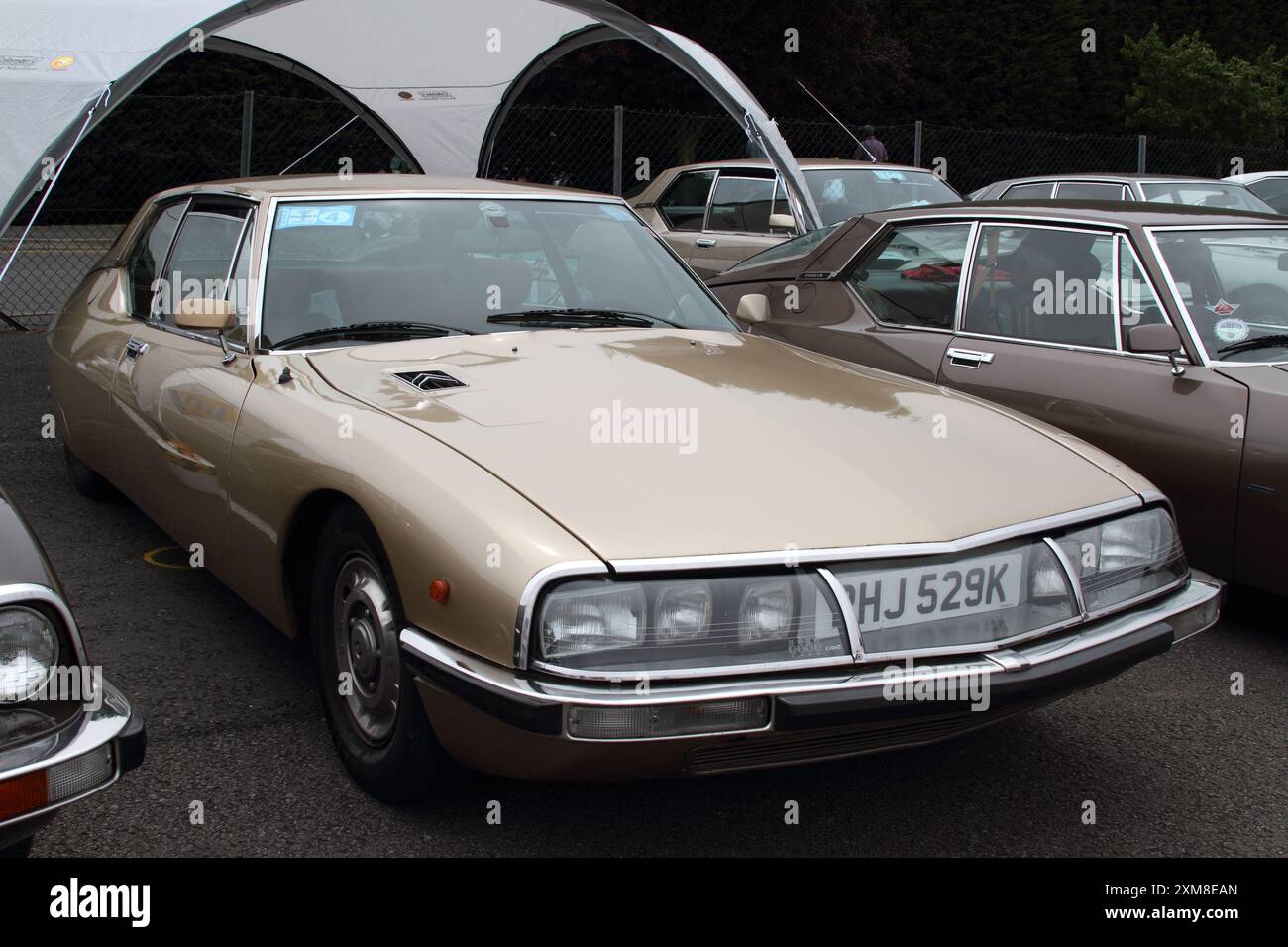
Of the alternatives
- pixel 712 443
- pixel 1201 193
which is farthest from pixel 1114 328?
pixel 1201 193

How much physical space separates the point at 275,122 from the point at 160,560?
1516 cm

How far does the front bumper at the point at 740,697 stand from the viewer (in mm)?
2377

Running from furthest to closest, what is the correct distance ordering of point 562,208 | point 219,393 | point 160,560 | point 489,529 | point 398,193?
Result: point 160,560
point 562,208
point 398,193
point 219,393
point 489,529

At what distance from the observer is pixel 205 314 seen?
3584mm

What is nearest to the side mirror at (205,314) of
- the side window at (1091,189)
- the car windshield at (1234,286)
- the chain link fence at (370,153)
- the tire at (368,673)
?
the tire at (368,673)

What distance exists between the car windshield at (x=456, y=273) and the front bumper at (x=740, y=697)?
1.36 metres

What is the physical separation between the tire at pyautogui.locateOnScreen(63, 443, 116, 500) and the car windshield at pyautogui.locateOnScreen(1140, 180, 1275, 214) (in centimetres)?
741

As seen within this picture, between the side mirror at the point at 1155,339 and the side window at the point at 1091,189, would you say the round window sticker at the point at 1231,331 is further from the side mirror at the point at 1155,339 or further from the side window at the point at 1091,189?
the side window at the point at 1091,189

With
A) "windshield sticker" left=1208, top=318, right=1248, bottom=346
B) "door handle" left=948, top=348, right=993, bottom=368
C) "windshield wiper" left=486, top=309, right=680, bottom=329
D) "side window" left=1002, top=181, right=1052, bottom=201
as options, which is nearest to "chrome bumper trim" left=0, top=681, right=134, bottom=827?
"windshield wiper" left=486, top=309, right=680, bottom=329

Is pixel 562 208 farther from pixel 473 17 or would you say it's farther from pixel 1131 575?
pixel 473 17

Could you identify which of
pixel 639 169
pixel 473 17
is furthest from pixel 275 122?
pixel 473 17

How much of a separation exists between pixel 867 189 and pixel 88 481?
667 cm

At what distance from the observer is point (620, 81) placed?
22.6 m

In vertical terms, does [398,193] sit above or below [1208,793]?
above
